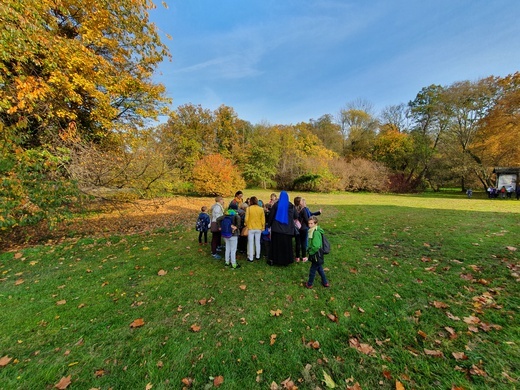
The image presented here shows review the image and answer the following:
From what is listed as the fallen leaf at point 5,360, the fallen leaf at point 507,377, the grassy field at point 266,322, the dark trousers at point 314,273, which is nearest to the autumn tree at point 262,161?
the grassy field at point 266,322

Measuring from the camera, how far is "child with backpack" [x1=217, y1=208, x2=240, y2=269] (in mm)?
5523

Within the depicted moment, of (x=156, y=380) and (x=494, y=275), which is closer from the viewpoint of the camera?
(x=156, y=380)

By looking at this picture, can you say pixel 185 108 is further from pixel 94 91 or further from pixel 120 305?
pixel 120 305

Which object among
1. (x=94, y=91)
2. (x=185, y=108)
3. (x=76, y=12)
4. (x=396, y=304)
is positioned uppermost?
(x=185, y=108)

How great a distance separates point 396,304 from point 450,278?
171 centimetres

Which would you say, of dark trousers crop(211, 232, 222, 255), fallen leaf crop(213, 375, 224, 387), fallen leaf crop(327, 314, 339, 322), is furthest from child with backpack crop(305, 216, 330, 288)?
dark trousers crop(211, 232, 222, 255)

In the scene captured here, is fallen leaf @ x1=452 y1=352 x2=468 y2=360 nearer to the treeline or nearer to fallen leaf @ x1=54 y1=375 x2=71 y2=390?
fallen leaf @ x1=54 y1=375 x2=71 y2=390

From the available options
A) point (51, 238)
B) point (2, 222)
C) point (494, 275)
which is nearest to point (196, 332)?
point (494, 275)

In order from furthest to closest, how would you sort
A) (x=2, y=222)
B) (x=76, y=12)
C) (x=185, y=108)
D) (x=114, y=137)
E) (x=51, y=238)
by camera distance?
1. (x=185, y=108)
2. (x=114, y=137)
3. (x=76, y=12)
4. (x=51, y=238)
5. (x=2, y=222)

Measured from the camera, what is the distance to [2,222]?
19.9 feet

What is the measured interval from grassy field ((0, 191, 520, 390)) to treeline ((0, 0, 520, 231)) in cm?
384

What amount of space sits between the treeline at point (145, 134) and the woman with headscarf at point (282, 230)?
6.97 m

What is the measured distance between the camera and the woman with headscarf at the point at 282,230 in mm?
5387

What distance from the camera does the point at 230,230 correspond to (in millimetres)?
5512
